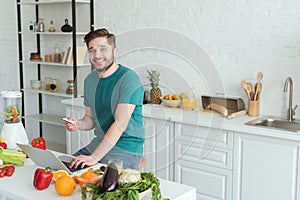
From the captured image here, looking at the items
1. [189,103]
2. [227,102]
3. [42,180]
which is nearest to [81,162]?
[42,180]

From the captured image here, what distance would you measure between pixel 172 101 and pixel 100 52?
1.34m

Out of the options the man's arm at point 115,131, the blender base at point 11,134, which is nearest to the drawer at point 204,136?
the man's arm at point 115,131

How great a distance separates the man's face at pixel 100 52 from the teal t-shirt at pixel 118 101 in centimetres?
14

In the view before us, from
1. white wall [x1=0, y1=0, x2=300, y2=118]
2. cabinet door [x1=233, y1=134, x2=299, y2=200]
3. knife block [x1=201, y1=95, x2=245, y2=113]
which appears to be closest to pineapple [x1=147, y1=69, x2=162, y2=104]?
white wall [x1=0, y1=0, x2=300, y2=118]

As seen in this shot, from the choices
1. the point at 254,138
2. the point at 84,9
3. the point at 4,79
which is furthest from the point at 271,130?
the point at 4,79

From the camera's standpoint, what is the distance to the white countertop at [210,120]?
301 centimetres

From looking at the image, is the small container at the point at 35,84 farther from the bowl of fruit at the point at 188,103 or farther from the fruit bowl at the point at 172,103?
the bowl of fruit at the point at 188,103

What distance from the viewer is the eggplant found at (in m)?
1.72

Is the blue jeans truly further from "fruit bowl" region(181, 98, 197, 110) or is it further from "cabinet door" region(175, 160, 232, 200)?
"fruit bowl" region(181, 98, 197, 110)

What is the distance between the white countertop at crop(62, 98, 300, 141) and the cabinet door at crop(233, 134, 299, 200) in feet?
0.19

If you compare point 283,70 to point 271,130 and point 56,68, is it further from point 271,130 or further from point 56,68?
point 56,68

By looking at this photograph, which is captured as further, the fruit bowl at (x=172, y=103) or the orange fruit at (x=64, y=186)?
the fruit bowl at (x=172, y=103)

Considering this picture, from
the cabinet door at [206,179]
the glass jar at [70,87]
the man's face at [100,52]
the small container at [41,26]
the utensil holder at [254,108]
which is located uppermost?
the small container at [41,26]

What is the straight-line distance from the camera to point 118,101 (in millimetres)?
2723
